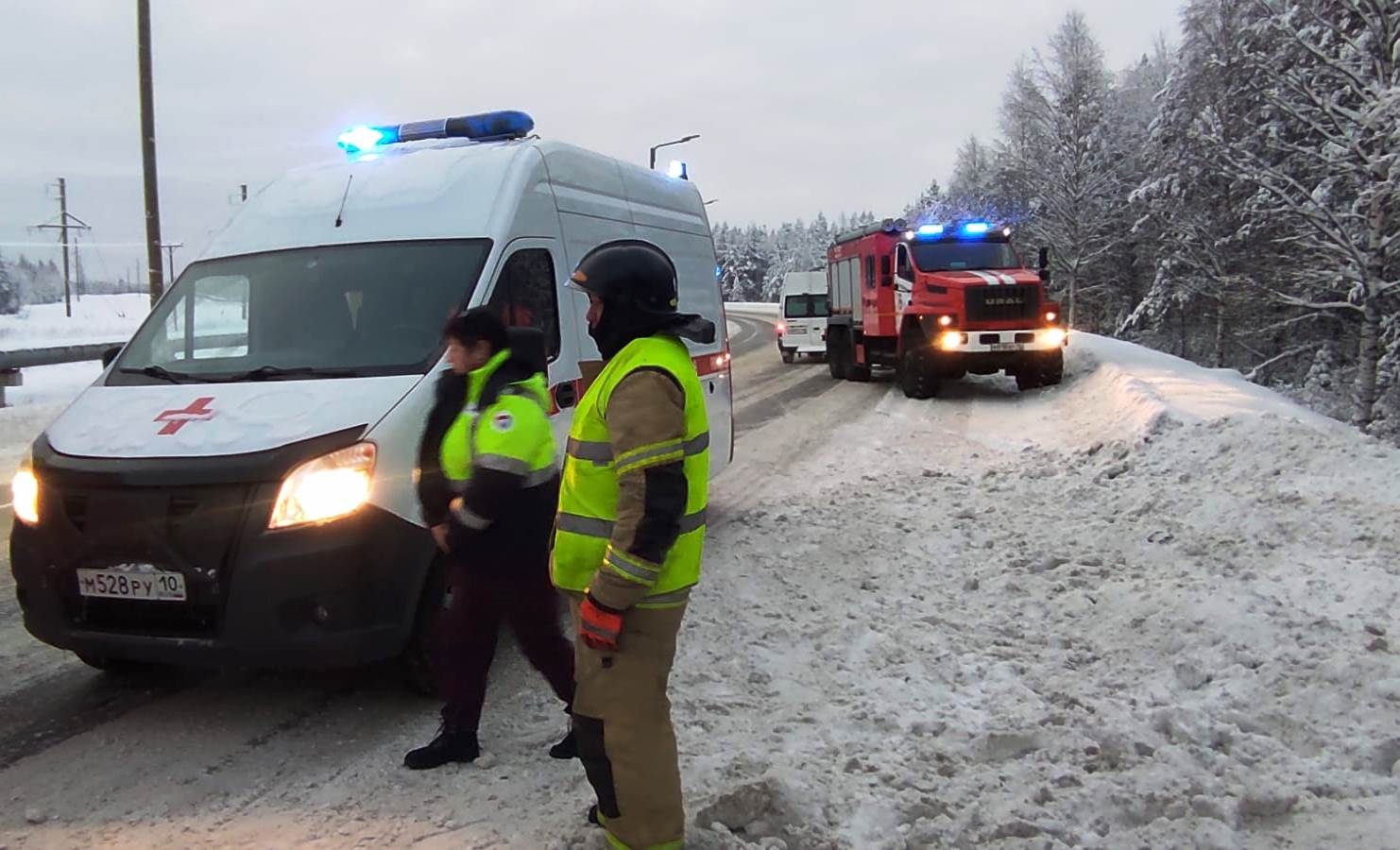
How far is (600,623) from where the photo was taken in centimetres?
262

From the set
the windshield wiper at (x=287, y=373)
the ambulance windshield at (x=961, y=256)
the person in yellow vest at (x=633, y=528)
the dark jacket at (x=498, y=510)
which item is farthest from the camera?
the ambulance windshield at (x=961, y=256)

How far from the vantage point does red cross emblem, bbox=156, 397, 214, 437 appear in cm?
404

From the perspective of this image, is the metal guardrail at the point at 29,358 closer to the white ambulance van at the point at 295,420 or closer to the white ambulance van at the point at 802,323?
the white ambulance van at the point at 295,420

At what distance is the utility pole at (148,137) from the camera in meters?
15.0

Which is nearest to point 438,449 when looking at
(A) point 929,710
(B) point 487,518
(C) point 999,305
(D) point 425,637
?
(B) point 487,518

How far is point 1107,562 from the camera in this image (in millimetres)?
6188

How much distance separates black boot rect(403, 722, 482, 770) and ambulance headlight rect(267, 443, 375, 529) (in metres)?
0.96

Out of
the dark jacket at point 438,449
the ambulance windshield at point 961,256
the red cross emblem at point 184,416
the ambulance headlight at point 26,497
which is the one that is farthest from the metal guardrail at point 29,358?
the ambulance windshield at point 961,256

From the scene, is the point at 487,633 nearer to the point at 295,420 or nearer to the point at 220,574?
the point at 220,574

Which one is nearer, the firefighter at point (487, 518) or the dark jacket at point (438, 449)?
the firefighter at point (487, 518)

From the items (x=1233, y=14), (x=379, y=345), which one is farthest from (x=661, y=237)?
(x=1233, y=14)

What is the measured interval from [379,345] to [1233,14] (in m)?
30.4

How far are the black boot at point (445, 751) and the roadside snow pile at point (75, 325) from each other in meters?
26.3

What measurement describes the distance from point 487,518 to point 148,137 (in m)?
14.9
